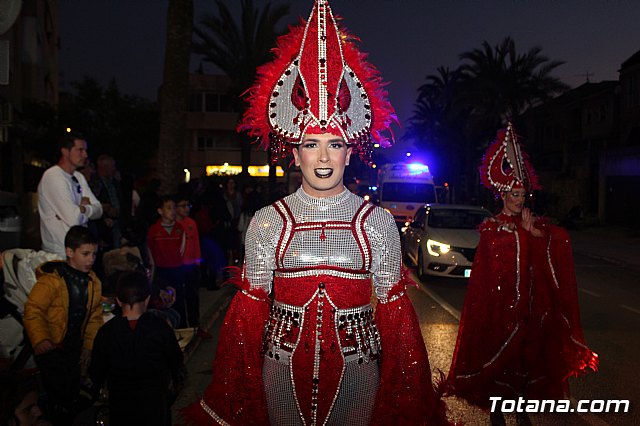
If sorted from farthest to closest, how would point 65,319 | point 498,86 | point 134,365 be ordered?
point 498,86 < point 65,319 < point 134,365

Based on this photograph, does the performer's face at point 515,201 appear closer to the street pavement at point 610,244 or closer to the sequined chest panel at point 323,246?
the sequined chest panel at point 323,246

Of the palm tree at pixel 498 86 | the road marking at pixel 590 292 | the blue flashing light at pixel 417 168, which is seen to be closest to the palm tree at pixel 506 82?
the palm tree at pixel 498 86

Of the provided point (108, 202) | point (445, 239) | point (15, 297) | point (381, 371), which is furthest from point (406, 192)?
point (381, 371)

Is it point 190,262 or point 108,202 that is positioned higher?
point 108,202

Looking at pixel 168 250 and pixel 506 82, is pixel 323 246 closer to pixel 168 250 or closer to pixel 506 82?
pixel 168 250

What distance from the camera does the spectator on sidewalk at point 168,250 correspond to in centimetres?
779

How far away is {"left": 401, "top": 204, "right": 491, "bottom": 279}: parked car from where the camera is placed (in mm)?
12766

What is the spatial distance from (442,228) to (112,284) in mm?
9468

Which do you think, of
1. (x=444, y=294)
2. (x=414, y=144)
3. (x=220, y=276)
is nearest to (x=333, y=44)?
(x=444, y=294)

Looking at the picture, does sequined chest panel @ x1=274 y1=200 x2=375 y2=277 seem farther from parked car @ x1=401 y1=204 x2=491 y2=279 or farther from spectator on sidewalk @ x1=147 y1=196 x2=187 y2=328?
parked car @ x1=401 y1=204 x2=491 y2=279

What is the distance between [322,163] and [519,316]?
3.16m

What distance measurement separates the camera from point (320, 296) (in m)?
2.93

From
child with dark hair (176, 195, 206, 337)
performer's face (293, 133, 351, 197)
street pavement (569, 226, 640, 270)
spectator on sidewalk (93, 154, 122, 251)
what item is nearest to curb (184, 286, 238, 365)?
child with dark hair (176, 195, 206, 337)

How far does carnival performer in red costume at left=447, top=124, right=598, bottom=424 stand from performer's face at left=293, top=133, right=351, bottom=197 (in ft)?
9.83
